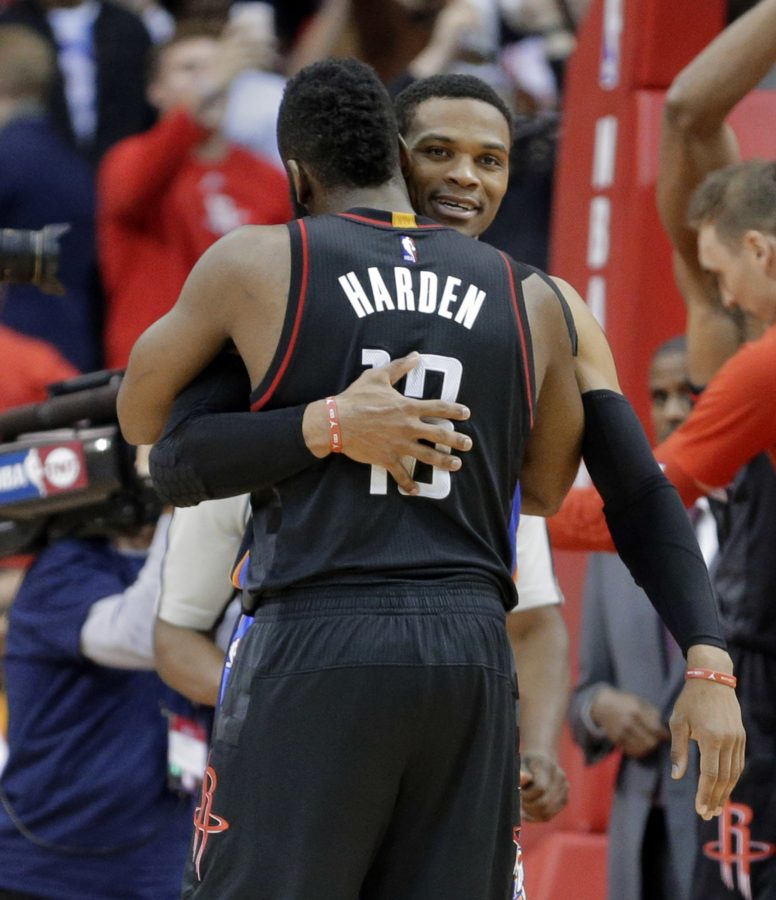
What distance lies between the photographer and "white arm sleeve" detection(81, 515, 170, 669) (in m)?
4.07

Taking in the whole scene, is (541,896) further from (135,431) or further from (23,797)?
(135,431)

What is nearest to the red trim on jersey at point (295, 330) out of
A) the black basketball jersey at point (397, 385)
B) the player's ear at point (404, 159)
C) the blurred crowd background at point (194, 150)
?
the black basketball jersey at point (397, 385)

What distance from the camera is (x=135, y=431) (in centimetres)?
291

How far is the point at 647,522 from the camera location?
2896 mm

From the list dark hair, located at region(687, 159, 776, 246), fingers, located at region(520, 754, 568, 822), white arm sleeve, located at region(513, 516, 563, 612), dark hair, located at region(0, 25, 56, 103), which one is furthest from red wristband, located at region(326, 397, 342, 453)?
dark hair, located at region(0, 25, 56, 103)

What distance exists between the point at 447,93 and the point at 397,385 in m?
0.77

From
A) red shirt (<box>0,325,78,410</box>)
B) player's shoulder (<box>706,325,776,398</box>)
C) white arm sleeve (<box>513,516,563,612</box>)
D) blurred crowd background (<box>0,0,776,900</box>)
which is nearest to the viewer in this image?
player's shoulder (<box>706,325,776,398</box>)

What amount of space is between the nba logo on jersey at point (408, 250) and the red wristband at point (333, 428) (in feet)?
0.90

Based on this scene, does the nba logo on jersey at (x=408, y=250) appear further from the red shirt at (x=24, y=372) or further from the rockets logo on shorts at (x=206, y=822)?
the red shirt at (x=24, y=372)

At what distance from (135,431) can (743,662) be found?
171 centimetres

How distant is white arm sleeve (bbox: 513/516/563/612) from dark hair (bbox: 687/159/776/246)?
80 centimetres

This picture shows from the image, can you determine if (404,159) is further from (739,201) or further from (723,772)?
(739,201)

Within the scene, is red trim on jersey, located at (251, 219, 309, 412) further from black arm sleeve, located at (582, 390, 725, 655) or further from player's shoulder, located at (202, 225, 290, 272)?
black arm sleeve, located at (582, 390, 725, 655)

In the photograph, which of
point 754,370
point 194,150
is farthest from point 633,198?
point 194,150
